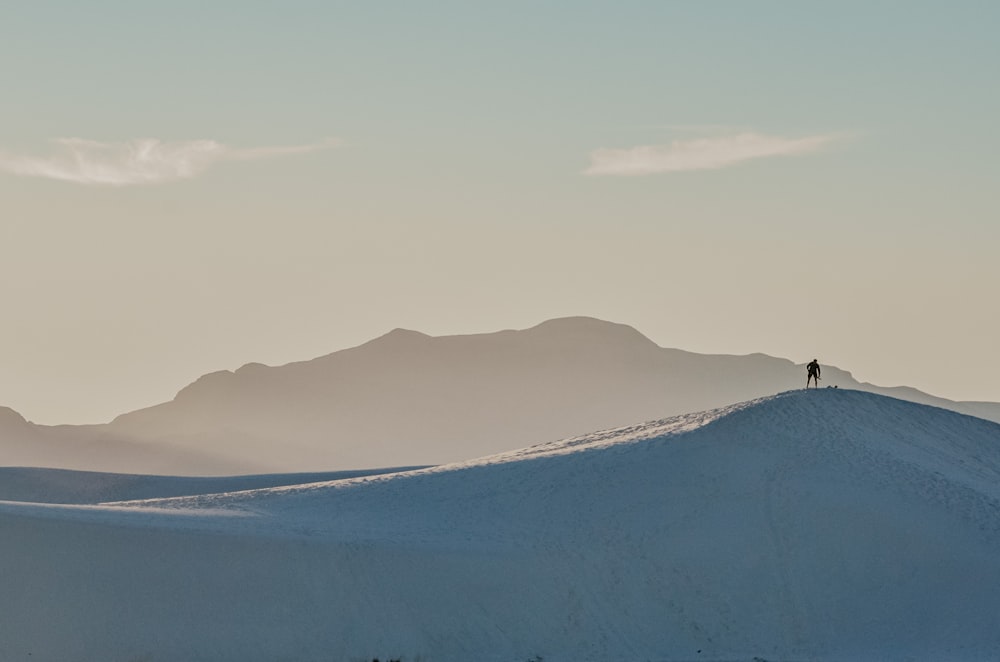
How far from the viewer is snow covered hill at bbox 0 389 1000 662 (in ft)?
128

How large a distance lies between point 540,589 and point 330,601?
18.6 feet

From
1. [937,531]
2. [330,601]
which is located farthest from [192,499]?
[937,531]

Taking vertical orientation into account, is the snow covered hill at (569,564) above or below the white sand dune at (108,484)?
below

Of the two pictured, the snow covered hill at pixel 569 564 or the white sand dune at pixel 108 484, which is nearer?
the snow covered hill at pixel 569 564

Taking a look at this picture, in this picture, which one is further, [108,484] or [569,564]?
Answer: [108,484]

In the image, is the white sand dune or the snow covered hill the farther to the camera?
the white sand dune

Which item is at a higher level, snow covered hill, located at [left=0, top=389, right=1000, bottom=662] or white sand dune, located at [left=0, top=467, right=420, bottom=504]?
white sand dune, located at [left=0, top=467, right=420, bottom=504]

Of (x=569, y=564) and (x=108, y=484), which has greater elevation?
(x=108, y=484)

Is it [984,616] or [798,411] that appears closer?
[984,616]

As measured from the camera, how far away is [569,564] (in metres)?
43.4

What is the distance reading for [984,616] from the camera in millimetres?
41281

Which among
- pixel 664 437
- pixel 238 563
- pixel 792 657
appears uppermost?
pixel 664 437

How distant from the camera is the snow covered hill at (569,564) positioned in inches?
1533

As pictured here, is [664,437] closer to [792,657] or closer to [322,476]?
[792,657]
